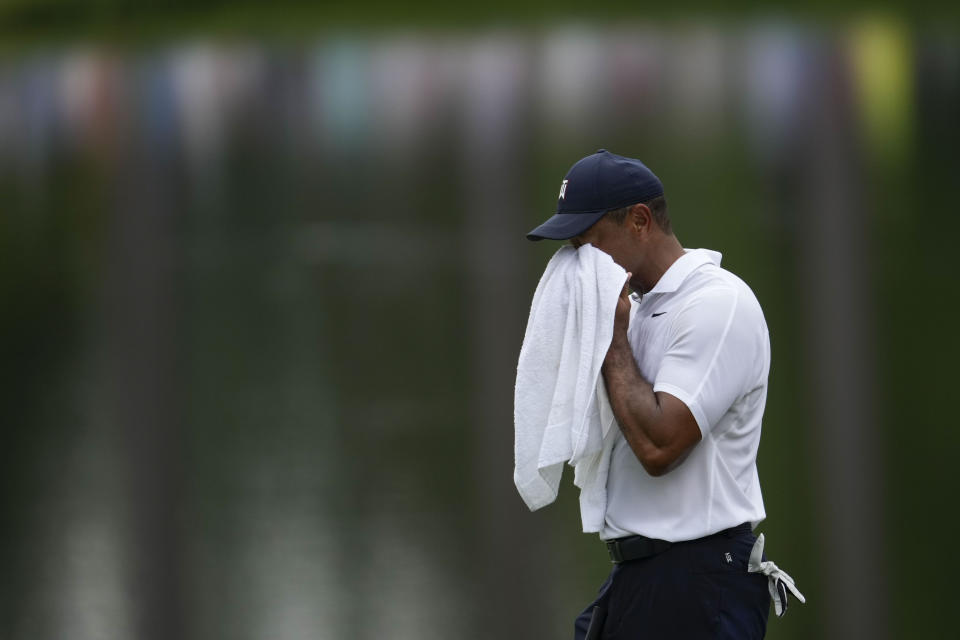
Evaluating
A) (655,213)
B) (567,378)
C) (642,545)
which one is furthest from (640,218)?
(642,545)

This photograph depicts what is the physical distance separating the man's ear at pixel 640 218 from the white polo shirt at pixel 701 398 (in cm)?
7

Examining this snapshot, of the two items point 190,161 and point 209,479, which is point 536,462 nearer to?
point 209,479

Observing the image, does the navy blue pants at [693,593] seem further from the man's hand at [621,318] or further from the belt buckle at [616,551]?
the man's hand at [621,318]

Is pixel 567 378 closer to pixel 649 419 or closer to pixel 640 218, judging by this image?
pixel 649 419

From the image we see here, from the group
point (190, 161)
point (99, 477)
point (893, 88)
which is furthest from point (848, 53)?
point (99, 477)

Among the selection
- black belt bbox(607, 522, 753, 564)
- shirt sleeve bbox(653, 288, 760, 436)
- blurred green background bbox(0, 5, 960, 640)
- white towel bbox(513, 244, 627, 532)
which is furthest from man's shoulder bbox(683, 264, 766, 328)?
blurred green background bbox(0, 5, 960, 640)

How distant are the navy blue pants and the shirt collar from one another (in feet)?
1.20

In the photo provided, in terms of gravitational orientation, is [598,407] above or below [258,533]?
above

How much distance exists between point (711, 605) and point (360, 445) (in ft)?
9.82

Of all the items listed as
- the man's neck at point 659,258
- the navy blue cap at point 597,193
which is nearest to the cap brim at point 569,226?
the navy blue cap at point 597,193

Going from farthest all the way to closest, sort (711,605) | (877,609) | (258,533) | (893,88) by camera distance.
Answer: (893,88), (258,533), (877,609), (711,605)

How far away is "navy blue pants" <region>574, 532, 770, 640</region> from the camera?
1.82 m

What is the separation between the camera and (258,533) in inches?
170

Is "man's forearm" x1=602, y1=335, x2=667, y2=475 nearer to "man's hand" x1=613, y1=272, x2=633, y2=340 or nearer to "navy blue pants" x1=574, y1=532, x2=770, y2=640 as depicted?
"man's hand" x1=613, y1=272, x2=633, y2=340
